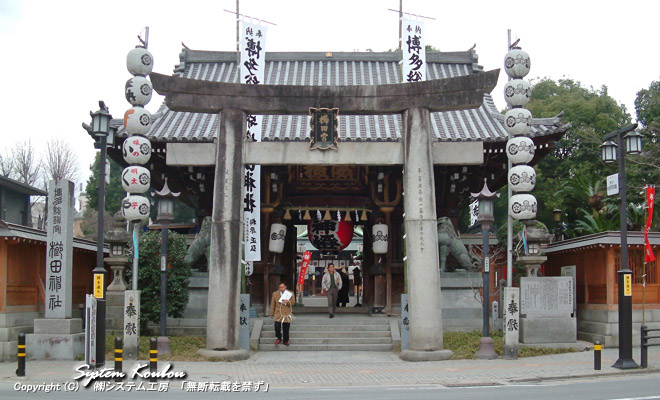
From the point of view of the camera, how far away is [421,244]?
1694 cm

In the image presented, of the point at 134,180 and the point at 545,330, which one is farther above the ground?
the point at 134,180

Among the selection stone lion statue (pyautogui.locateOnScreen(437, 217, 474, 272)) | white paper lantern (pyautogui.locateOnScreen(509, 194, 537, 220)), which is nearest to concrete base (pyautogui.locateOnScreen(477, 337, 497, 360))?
white paper lantern (pyautogui.locateOnScreen(509, 194, 537, 220))

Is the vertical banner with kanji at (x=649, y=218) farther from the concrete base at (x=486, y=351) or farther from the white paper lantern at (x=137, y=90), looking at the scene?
the white paper lantern at (x=137, y=90)

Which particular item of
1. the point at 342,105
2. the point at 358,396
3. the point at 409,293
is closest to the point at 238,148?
the point at 342,105

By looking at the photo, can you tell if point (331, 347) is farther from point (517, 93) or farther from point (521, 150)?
point (517, 93)

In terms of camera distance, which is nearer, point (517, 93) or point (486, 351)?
point (486, 351)

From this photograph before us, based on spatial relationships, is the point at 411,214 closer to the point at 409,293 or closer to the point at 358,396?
the point at 409,293

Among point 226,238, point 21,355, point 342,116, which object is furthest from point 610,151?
point 21,355

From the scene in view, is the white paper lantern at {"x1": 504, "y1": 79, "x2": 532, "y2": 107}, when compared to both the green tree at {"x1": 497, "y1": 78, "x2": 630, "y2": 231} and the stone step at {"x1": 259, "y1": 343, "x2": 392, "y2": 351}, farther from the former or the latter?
the green tree at {"x1": 497, "y1": 78, "x2": 630, "y2": 231}

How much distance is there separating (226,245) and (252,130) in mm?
5723

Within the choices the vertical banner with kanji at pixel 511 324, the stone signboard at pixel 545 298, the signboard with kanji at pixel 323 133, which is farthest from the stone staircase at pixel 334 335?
the signboard with kanji at pixel 323 133

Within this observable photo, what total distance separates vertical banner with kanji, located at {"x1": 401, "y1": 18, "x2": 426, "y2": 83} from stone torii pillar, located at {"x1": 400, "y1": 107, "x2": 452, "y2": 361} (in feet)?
17.7

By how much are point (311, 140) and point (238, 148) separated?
198 centimetres

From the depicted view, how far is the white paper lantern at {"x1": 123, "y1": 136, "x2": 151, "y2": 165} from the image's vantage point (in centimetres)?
1819
